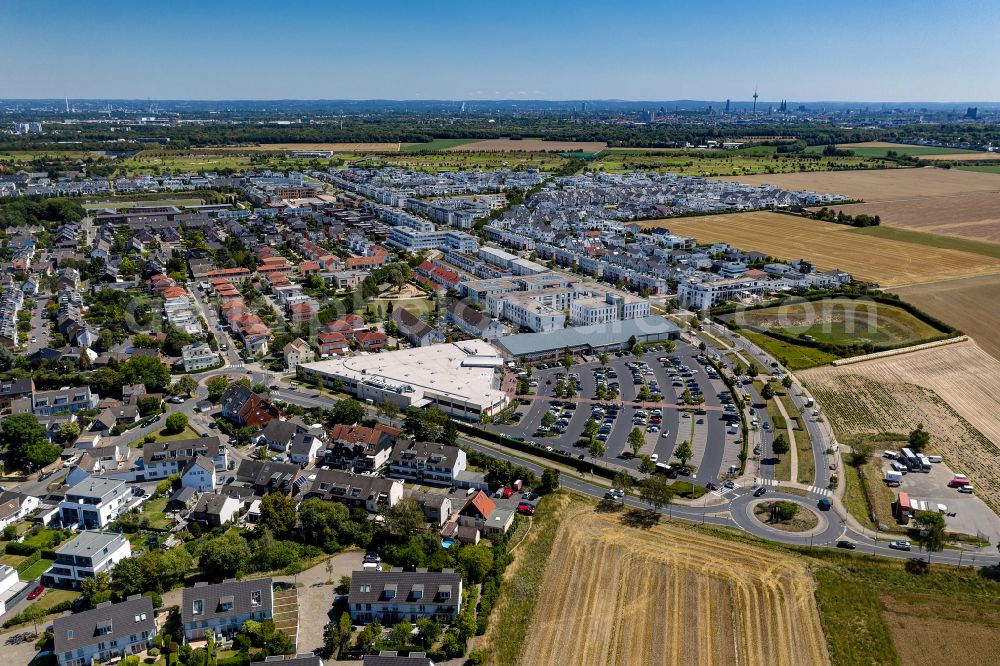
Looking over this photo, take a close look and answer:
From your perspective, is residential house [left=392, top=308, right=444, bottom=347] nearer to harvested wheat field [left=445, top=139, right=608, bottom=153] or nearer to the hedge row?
the hedge row

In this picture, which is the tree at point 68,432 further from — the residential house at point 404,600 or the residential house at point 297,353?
the residential house at point 404,600

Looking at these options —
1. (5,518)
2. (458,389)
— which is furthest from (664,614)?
(5,518)

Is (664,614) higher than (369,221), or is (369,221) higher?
(369,221)

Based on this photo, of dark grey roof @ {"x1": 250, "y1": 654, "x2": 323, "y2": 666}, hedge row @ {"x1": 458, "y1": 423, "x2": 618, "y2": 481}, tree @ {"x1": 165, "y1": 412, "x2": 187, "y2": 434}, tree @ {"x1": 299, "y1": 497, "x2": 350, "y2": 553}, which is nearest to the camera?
dark grey roof @ {"x1": 250, "y1": 654, "x2": 323, "y2": 666}

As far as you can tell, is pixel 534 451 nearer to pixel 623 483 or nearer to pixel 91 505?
pixel 623 483

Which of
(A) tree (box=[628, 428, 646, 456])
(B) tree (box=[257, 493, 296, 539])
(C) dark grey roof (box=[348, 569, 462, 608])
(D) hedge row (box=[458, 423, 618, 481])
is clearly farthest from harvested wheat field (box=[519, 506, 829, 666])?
(B) tree (box=[257, 493, 296, 539])

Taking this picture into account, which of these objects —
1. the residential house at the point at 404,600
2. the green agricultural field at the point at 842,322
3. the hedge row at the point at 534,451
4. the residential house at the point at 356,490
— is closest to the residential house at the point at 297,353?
the hedge row at the point at 534,451

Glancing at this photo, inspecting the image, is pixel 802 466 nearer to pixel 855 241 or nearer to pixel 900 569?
pixel 900 569
